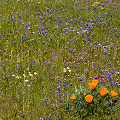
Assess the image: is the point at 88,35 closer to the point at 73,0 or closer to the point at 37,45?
the point at 37,45

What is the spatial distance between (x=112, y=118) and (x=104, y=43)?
2.60 meters

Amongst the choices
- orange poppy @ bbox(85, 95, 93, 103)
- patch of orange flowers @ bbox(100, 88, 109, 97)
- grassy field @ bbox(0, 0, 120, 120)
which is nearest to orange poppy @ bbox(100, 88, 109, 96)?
patch of orange flowers @ bbox(100, 88, 109, 97)

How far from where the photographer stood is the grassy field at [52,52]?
136 inches

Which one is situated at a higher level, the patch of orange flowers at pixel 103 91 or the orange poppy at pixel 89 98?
the patch of orange flowers at pixel 103 91

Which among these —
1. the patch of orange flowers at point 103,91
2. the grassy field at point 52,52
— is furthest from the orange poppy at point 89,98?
the grassy field at point 52,52

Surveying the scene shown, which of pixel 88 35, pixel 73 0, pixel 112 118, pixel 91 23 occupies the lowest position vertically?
pixel 112 118

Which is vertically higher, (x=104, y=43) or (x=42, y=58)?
(x=104, y=43)

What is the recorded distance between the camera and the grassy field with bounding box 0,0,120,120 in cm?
346

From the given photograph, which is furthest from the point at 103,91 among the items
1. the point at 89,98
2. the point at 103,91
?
the point at 89,98

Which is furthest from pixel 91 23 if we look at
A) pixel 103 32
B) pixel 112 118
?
pixel 112 118

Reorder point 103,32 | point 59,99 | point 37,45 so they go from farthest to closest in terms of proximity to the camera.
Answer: point 103,32 → point 37,45 → point 59,99

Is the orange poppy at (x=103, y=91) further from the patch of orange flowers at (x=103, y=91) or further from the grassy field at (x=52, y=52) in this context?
the grassy field at (x=52, y=52)

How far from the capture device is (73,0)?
7992mm

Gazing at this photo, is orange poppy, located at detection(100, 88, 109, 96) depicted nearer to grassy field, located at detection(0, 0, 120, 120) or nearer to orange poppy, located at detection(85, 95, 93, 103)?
orange poppy, located at detection(85, 95, 93, 103)
